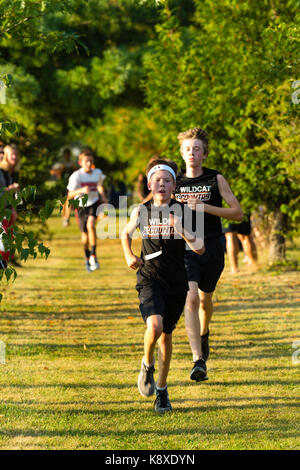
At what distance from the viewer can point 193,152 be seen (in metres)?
7.32

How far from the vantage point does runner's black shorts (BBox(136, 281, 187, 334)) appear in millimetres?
6254

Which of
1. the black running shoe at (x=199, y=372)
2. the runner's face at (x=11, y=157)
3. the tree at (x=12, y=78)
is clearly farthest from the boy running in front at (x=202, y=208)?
the runner's face at (x=11, y=157)

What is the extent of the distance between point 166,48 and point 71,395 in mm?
8856

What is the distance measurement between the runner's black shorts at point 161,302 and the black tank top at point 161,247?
40 millimetres

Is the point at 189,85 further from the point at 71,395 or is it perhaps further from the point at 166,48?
the point at 71,395

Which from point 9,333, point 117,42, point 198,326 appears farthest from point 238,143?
point 117,42

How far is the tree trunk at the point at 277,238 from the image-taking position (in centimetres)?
1555

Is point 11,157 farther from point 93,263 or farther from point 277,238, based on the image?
point 277,238

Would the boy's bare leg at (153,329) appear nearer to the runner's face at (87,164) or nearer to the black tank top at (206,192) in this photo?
the black tank top at (206,192)

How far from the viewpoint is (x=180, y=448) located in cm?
524

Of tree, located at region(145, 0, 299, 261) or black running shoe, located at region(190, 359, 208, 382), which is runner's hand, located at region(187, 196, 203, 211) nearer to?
black running shoe, located at region(190, 359, 208, 382)

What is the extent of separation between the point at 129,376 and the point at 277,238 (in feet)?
28.9

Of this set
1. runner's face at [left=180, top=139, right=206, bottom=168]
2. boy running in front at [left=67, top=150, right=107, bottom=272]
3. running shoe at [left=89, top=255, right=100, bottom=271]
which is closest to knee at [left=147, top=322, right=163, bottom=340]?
runner's face at [left=180, top=139, right=206, bottom=168]
